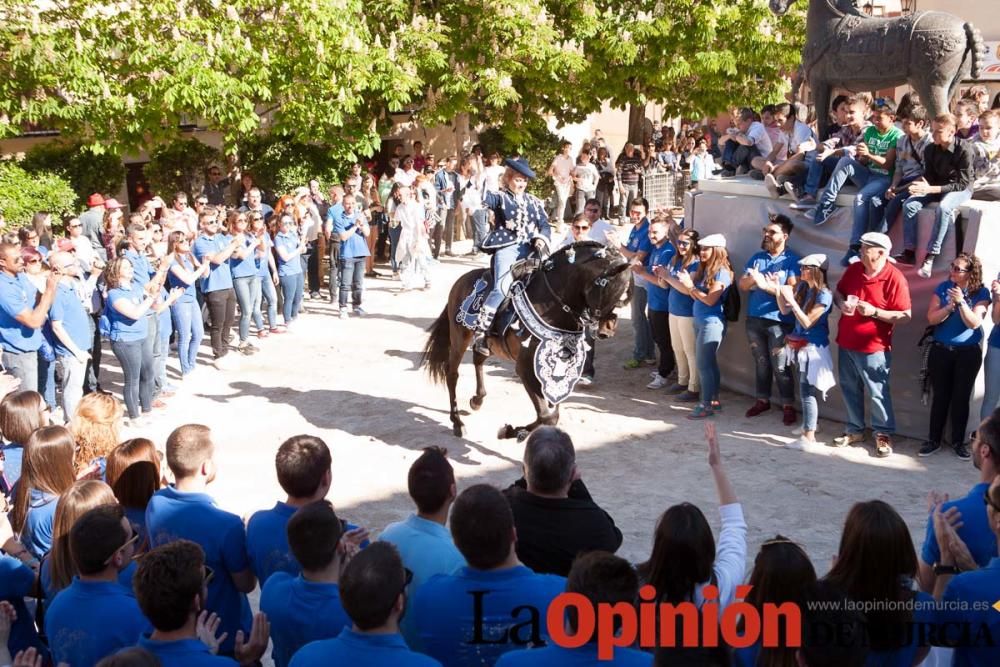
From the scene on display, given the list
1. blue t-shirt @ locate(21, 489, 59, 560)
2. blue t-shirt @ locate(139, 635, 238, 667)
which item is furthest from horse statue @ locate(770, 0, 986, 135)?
blue t-shirt @ locate(139, 635, 238, 667)

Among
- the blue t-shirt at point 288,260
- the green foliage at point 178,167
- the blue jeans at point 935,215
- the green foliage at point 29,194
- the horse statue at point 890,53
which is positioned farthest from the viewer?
the green foliage at point 178,167

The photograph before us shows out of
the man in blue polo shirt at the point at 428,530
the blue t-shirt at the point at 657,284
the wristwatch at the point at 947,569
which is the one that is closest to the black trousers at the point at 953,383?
the blue t-shirt at the point at 657,284

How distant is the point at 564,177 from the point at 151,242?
10.8 metres

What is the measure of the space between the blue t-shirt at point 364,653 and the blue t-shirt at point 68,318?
21.8ft

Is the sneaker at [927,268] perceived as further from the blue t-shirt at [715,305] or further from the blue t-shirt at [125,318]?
the blue t-shirt at [125,318]

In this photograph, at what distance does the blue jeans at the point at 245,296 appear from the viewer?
40.4ft

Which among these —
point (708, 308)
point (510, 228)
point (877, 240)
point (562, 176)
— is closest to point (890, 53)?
point (877, 240)

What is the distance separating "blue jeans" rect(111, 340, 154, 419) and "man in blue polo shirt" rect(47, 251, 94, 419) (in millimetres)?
335

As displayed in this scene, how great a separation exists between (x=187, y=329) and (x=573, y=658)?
29.1ft

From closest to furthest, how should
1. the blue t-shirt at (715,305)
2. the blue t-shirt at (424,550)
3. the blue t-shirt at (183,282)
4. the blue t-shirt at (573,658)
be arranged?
the blue t-shirt at (573,658)
the blue t-shirt at (424,550)
the blue t-shirt at (715,305)
the blue t-shirt at (183,282)

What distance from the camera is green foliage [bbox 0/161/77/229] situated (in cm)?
1457

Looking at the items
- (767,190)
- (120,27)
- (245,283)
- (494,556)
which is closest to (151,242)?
(245,283)

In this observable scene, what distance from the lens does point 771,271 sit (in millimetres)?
9391

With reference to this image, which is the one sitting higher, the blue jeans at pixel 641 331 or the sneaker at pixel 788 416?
the blue jeans at pixel 641 331
